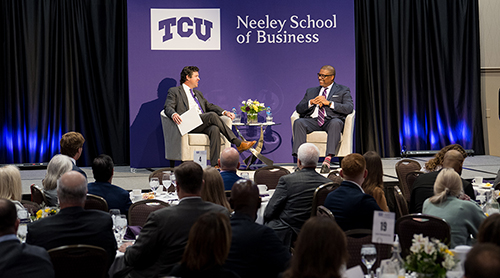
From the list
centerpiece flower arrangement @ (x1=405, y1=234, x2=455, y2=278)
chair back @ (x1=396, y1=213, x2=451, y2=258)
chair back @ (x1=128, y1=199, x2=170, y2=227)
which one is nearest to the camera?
centerpiece flower arrangement @ (x1=405, y1=234, x2=455, y2=278)

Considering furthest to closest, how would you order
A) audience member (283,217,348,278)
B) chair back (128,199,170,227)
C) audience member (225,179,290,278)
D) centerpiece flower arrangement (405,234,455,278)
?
chair back (128,199,170,227) → audience member (225,179,290,278) → centerpiece flower arrangement (405,234,455,278) → audience member (283,217,348,278)

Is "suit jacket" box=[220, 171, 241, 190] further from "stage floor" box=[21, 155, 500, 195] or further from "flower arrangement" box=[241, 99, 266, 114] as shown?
"flower arrangement" box=[241, 99, 266, 114]

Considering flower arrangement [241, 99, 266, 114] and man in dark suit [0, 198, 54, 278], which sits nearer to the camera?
man in dark suit [0, 198, 54, 278]

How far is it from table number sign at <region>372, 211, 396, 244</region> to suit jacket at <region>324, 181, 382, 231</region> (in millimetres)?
791

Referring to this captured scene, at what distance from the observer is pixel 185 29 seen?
8281 millimetres

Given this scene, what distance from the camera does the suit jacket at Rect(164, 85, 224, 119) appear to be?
768 cm

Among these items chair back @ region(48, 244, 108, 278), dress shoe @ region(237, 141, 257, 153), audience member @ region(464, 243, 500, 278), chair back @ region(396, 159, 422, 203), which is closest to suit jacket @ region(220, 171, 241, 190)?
chair back @ region(48, 244, 108, 278)

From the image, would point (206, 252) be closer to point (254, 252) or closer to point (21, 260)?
point (254, 252)

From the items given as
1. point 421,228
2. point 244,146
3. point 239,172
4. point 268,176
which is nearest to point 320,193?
point 421,228

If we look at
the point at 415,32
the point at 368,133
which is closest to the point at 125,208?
the point at 368,133

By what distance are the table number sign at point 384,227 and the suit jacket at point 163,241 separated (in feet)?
2.88

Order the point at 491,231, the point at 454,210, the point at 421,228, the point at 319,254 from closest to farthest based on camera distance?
the point at 319,254
the point at 491,231
the point at 421,228
the point at 454,210

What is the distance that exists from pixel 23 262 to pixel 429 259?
1718 mm

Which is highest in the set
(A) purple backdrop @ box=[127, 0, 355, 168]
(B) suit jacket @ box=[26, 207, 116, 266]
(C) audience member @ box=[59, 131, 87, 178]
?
(A) purple backdrop @ box=[127, 0, 355, 168]
